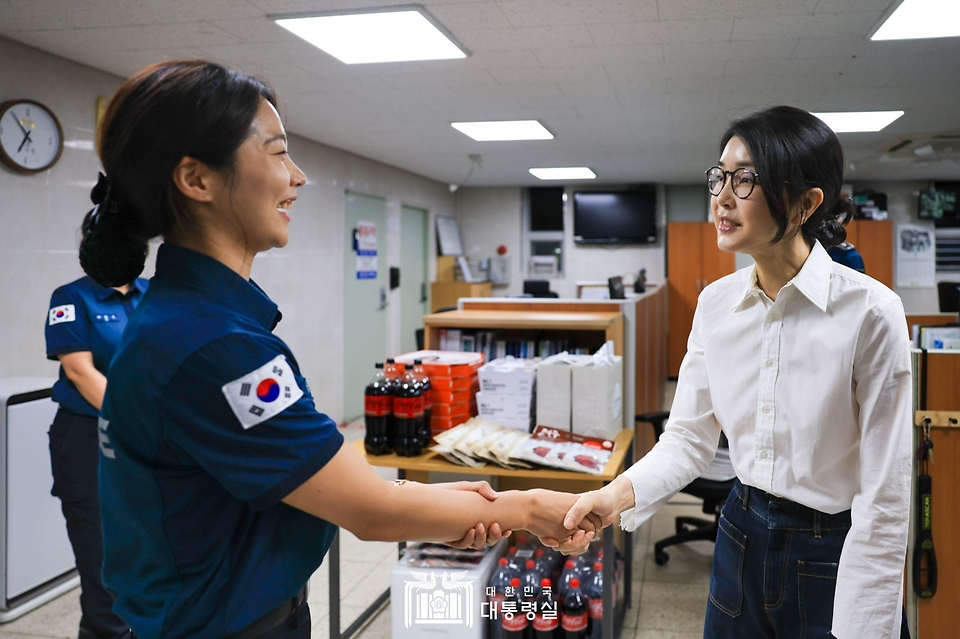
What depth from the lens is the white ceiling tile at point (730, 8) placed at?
316 cm

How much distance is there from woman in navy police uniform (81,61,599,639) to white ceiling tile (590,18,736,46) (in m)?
2.80

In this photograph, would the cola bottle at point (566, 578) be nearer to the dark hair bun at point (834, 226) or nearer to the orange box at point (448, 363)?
the orange box at point (448, 363)

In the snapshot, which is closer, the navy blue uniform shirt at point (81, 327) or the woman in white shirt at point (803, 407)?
the woman in white shirt at point (803, 407)

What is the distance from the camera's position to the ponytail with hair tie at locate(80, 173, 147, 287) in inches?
42.7

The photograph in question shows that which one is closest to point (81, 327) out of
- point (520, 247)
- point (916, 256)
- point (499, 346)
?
point (499, 346)

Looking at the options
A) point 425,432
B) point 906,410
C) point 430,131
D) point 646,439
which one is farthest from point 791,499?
point 430,131

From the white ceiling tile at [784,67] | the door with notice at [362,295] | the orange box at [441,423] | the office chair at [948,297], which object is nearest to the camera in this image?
the orange box at [441,423]

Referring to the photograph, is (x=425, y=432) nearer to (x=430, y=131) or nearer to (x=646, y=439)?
(x=646, y=439)

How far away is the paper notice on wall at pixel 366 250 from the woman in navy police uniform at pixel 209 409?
6513 millimetres

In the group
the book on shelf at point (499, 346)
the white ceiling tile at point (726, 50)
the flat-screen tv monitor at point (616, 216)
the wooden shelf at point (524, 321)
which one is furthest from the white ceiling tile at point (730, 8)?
the flat-screen tv monitor at point (616, 216)

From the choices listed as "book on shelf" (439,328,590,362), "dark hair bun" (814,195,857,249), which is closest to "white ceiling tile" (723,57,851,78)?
"book on shelf" (439,328,590,362)

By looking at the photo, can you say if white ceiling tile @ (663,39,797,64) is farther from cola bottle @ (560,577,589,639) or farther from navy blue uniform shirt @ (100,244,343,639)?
navy blue uniform shirt @ (100,244,343,639)

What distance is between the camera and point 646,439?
4.62 meters

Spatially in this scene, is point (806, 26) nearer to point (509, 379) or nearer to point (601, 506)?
point (509, 379)
